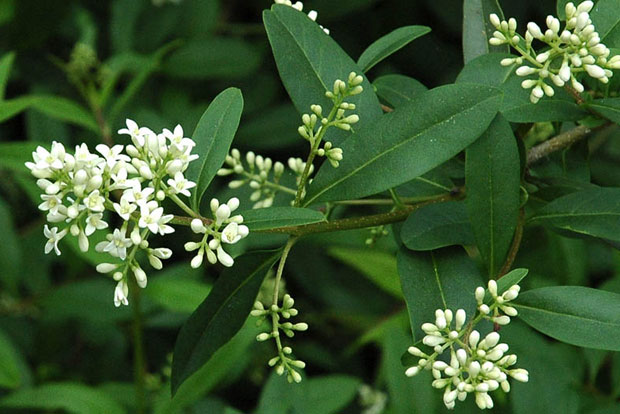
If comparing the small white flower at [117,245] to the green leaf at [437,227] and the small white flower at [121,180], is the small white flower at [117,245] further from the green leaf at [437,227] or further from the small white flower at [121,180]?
the green leaf at [437,227]

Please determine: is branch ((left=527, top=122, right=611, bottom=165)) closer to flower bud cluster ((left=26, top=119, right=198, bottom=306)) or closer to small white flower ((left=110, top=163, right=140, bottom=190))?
flower bud cluster ((left=26, top=119, right=198, bottom=306))

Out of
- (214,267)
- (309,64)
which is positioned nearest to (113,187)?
(309,64)

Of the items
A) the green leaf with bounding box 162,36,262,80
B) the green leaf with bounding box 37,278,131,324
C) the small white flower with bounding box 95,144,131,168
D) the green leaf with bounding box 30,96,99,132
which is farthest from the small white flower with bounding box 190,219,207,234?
the green leaf with bounding box 162,36,262,80

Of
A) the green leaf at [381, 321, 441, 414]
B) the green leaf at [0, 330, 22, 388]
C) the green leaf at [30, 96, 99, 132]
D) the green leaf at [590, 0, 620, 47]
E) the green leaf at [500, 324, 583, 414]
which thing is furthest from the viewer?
the green leaf at [30, 96, 99, 132]

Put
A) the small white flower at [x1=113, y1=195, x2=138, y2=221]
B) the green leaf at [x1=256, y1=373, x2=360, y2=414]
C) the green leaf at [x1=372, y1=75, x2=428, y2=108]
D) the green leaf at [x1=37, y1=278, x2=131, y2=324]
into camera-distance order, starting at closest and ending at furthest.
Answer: the small white flower at [x1=113, y1=195, x2=138, y2=221] < the green leaf at [x1=372, y1=75, x2=428, y2=108] < the green leaf at [x1=256, y1=373, x2=360, y2=414] < the green leaf at [x1=37, y1=278, x2=131, y2=324]

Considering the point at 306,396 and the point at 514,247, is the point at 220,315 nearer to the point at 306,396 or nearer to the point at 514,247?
the point at 514,247

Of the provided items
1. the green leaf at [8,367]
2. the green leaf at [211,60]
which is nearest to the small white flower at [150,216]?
the green leaf at [8,367]
